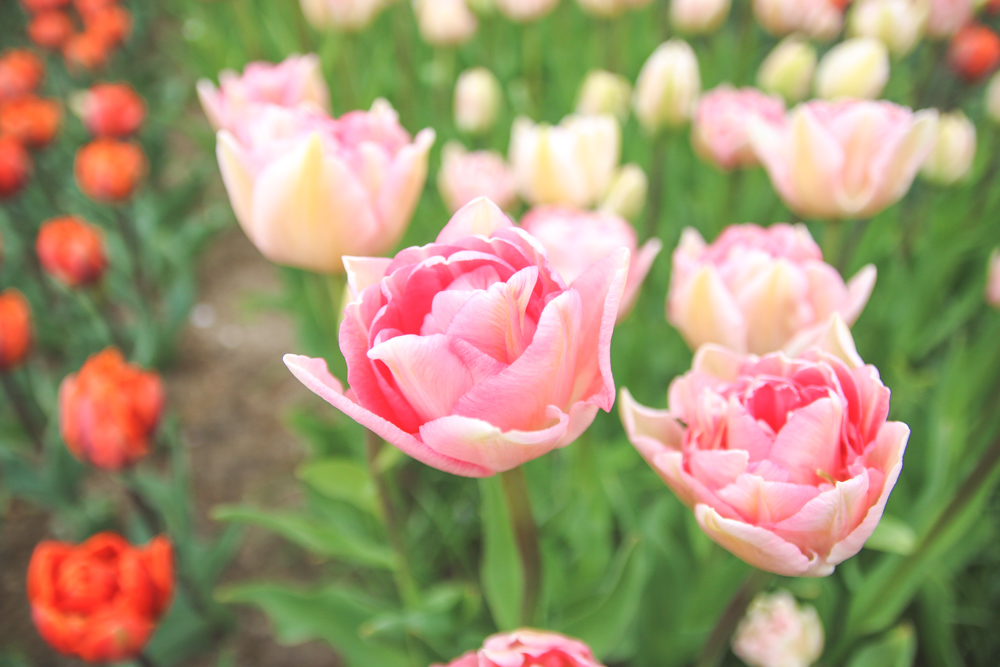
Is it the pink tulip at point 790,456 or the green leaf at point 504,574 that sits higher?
the pink tulip at point 790,456

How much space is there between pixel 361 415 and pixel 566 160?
54cm

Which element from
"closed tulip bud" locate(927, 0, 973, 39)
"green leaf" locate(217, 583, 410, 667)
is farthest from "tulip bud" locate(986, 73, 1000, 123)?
"green leaf" locate(217, 583, 410, 667)

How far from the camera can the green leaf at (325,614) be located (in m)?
0.78

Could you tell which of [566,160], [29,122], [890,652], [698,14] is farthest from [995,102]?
[29,122]

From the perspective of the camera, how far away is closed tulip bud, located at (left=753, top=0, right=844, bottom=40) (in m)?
1.07

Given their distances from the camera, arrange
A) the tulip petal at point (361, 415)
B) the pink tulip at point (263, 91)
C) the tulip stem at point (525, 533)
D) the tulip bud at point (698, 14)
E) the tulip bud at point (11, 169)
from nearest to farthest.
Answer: the tulip petal at point (361, 415)
the tulip stem at point (525, 533)
the pink tulip at point (263, 91)
the tulip bud at point (698, 14)
the tulip bud at point (11, 169)

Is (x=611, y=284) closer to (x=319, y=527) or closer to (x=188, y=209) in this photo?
(x=319, y=527)

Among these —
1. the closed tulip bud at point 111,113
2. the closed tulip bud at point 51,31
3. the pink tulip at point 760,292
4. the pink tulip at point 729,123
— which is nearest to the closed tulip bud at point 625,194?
the pink tulip at point 729,123

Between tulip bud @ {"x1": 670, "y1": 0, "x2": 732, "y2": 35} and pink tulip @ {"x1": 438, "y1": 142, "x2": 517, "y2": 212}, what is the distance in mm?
487

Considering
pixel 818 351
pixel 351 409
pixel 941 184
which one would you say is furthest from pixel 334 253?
pixel 941 184

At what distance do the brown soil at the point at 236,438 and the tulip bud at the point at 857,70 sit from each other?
45.9 inches

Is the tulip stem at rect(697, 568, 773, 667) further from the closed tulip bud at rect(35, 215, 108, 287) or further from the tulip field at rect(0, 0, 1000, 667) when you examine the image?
the closed tulip bud at rect(35, 215, 108, 287)

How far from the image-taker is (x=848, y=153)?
62 cm

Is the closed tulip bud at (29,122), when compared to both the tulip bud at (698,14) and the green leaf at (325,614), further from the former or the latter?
the tulip bud at (698,14)
